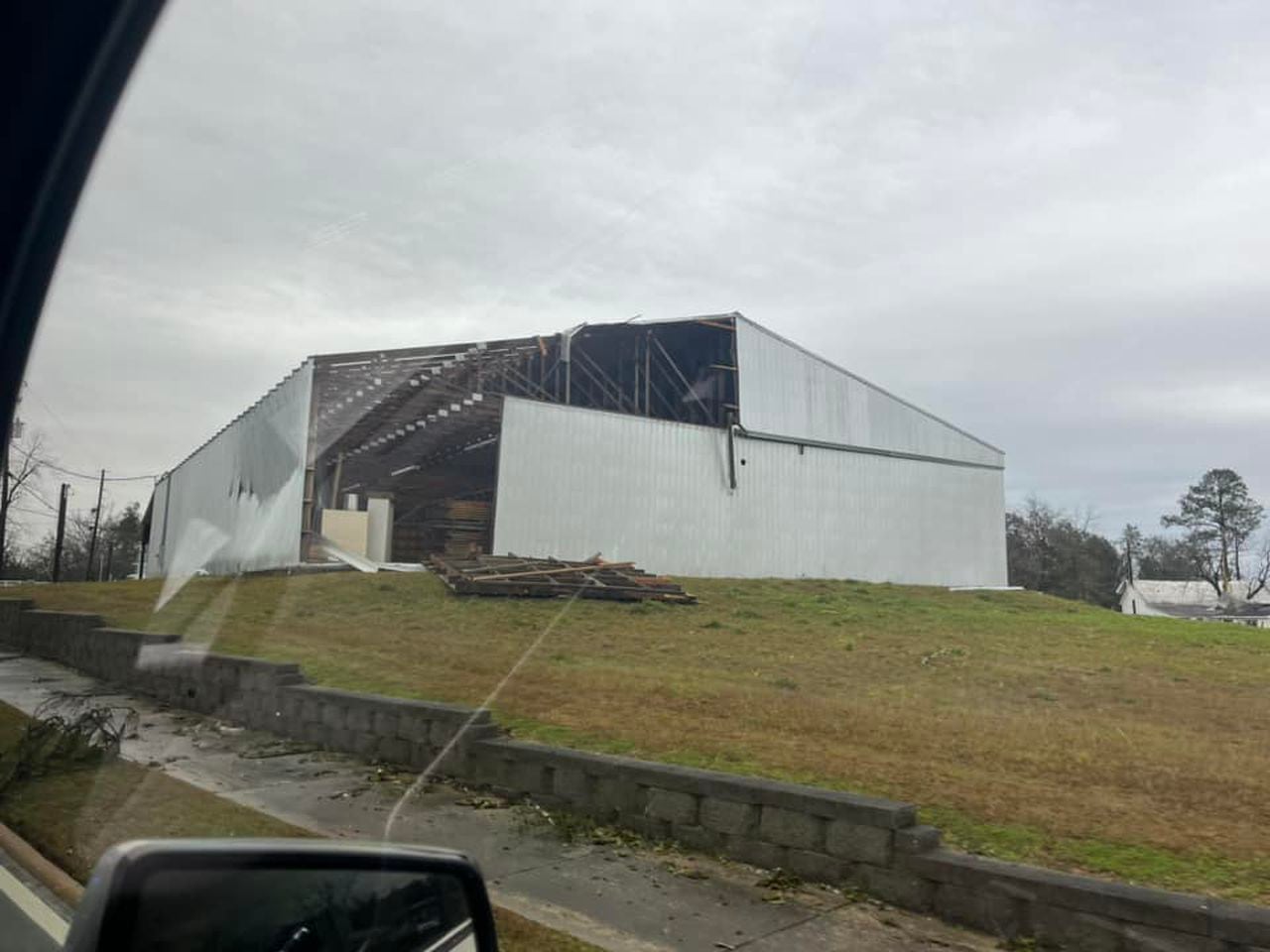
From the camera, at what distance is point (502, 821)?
737cm

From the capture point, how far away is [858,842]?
5836mm

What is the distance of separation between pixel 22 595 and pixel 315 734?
6.32 meters

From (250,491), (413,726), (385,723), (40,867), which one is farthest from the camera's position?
(250,491)

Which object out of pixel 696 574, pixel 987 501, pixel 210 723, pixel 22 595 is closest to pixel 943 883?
pixel 210 723

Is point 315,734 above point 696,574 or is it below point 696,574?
below

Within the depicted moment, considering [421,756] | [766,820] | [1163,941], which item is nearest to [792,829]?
[766,820]

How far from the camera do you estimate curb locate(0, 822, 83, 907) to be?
490 cm

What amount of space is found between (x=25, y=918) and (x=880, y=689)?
9.90 meters

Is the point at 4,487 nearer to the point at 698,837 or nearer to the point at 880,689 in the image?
the point at 698,837

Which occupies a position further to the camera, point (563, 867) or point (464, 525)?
point (464, 525)

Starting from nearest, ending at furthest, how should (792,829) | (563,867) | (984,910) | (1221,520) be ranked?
(984,910), (792,829), (563,867), (1221,520)

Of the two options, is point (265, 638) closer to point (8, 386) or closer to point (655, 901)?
point (655, 901)

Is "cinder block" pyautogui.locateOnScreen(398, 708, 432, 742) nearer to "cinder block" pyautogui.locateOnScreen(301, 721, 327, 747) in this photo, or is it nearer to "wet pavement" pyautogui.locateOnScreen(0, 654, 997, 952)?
"wet pavement" pyautogui.locateOnScreen(0, 654, 997, 952)

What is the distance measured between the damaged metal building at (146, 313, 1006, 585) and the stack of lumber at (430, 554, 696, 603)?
2.09 meters
